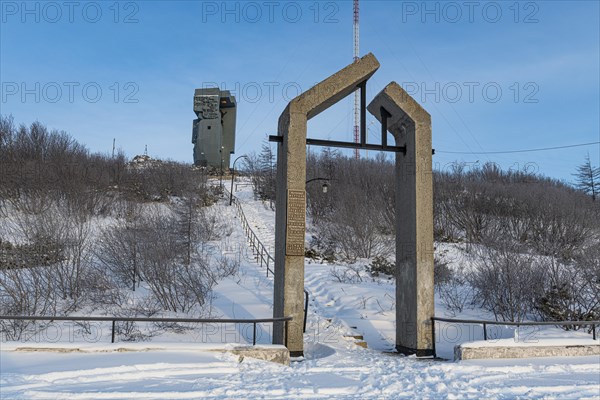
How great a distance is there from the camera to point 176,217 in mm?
25234

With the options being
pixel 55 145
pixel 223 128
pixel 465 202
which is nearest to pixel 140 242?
pixel 55 145

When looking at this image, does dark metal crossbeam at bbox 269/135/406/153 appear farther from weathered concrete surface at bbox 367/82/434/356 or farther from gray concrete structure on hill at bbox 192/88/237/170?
gray concrete structure on hill at bbox 192/88/237/170

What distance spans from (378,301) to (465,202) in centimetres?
2445

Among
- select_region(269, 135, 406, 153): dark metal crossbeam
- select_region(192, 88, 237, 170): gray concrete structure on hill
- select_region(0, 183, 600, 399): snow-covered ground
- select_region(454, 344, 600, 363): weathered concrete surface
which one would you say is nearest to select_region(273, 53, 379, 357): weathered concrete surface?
select_region(269, 135, 406, 153): dark metal crossbeam

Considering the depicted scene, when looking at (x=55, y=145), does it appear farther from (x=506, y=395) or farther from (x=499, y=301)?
(x=506, y=395)

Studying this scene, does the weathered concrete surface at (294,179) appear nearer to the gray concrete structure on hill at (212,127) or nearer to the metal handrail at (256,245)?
the metal handrail at (256,245)

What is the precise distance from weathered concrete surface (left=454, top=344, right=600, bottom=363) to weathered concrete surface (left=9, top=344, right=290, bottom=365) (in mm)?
3211

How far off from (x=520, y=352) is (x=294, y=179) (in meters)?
5.25

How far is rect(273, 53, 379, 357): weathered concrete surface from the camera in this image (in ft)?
31.0

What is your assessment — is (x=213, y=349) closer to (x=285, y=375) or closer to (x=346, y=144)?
(x=285, y=375)

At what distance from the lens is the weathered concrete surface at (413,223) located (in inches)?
395

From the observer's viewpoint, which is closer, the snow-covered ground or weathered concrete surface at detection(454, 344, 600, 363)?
the snow-covered ground

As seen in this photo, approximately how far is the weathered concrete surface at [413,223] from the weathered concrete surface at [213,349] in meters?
3.16

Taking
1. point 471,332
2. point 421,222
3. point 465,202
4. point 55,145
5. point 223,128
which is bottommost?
point 471,332
